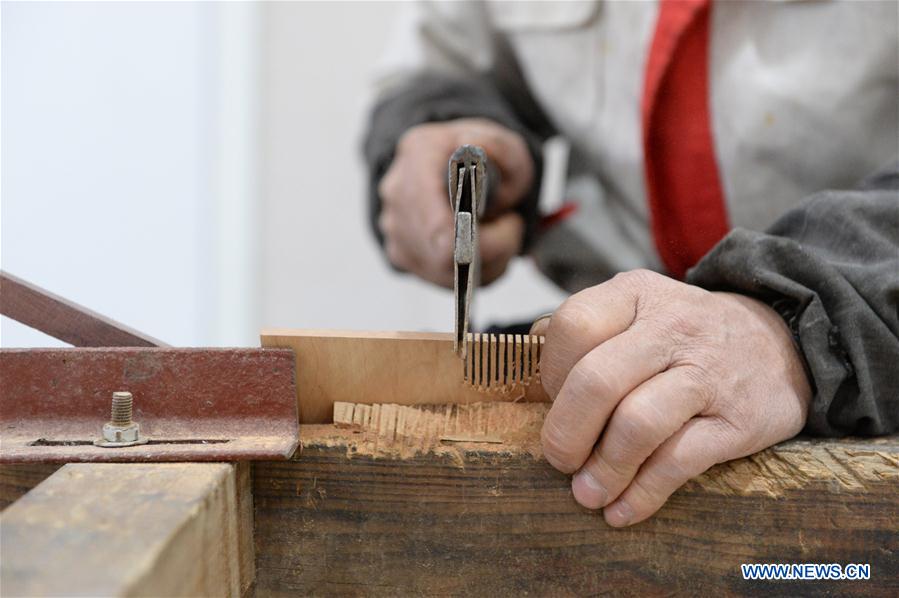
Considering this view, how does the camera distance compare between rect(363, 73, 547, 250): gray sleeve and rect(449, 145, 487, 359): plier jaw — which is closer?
rect(449, 145, 487, 359): plier jaw

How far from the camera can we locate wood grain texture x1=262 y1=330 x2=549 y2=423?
1.98 feet

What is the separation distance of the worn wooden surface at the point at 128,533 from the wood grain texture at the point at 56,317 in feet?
0.48

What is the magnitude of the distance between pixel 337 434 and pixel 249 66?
5.84 feet

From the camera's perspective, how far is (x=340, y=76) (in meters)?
2.33

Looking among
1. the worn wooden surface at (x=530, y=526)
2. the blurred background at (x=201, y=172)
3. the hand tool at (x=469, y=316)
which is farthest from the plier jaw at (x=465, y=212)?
the blurred background at (x=201, y=172)

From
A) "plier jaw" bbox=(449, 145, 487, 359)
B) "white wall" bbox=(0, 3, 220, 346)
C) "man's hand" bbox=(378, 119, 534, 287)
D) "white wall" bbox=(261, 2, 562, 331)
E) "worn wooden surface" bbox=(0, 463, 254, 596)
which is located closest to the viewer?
"worn wooden surface" bbox=(0, 463, 254, 596)

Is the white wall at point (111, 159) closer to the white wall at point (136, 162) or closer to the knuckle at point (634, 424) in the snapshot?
the white wall at point (136, 162)

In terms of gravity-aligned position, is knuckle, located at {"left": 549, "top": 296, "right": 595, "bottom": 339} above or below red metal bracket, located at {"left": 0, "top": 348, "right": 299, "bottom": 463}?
above

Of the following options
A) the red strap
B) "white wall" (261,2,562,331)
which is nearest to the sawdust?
the red strap

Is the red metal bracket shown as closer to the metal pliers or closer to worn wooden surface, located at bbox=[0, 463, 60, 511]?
worn wooden surface, located at bbox=[0, 463, 60, 511]

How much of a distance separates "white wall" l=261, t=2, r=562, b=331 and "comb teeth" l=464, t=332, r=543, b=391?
163 centimetres

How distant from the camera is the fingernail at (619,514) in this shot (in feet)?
1.82

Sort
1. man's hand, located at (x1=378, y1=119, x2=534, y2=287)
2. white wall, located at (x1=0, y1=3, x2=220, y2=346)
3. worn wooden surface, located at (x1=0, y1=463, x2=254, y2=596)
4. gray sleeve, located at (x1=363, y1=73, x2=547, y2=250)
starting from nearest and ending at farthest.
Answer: worn wooden surface, located at (x1=0, y1=463, x2=254, y2=596) → white wall, located at (x1=0, y1=3, x2=220, y2=346) → man's hand, located at (x1=378, y1=119, x2=534, y2=287) → gray sleeve, located at (x1=363, y1=73, x2=547, y2=250)

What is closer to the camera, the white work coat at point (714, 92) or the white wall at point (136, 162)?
the white wall at point (136, 162)
